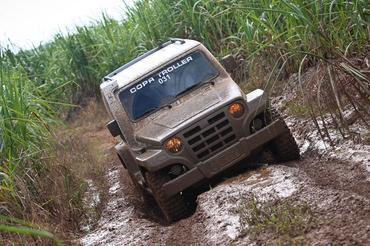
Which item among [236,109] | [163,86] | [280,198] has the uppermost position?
[163,86]

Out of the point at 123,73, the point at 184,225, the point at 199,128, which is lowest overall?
the point at 184,225

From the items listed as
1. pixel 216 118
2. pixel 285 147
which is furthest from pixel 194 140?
pixel 285 147

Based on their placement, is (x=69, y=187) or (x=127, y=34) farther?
(x=127, y=34)

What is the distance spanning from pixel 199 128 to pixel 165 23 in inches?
256

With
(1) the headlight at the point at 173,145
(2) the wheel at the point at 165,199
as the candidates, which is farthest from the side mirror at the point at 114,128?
(1) the headlight at the point at 173,145

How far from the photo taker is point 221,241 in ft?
12.8

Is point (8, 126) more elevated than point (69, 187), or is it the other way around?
point (8, 126)

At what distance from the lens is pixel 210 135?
218 inches

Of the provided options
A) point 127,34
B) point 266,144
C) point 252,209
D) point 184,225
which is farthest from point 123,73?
point 127,34

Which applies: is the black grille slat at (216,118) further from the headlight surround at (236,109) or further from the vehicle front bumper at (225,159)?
the vehicle front bumper at (225,159)

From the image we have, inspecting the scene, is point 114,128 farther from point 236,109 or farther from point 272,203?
point 272,203

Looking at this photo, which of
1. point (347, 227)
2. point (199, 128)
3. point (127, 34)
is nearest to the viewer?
point (347, 227)

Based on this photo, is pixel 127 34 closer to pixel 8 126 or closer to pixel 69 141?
pixel 69 141

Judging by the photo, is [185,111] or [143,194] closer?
[185,111]
